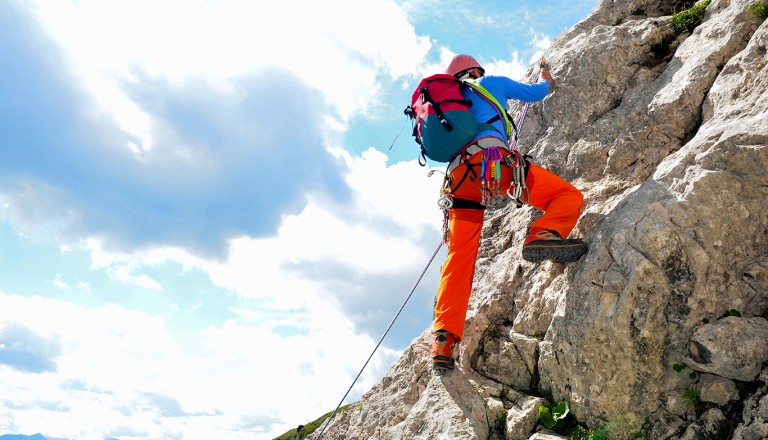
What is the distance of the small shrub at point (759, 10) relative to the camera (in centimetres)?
946

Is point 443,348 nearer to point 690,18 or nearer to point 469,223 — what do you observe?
point 469,223

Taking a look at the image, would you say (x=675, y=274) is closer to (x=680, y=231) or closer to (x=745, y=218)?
(x=680, y=231)

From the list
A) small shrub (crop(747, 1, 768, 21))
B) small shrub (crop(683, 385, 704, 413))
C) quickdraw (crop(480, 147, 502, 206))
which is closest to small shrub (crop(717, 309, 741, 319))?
small shrub (crop(683, 385, 704, 413))

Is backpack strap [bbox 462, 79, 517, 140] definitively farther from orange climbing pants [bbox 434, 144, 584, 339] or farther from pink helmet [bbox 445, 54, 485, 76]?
orange climbing pants [bbox 434, 144, 584, 339]

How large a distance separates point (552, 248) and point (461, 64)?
4.18 metres

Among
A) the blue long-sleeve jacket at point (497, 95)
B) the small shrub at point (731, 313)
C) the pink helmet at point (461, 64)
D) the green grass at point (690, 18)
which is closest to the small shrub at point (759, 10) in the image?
the green grass at point (690, 18)

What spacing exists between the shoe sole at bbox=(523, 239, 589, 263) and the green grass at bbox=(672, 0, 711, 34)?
252 inches

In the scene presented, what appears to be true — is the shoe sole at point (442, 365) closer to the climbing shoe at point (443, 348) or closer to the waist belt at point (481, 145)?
the climbing shoe at point (443, 348)

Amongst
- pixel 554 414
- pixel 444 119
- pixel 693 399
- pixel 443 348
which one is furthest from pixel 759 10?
pixel 443 348

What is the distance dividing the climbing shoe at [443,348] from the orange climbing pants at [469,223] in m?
0.11

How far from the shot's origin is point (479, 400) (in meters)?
8.83

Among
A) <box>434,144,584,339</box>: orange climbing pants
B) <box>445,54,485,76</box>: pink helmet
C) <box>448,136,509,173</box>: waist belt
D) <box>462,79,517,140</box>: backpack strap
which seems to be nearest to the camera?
<box>434,144,584,339</box>: orange climbing pants

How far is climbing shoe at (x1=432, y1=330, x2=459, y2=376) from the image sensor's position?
29.8 feet

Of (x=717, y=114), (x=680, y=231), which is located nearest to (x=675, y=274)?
(x=680, y=231)
